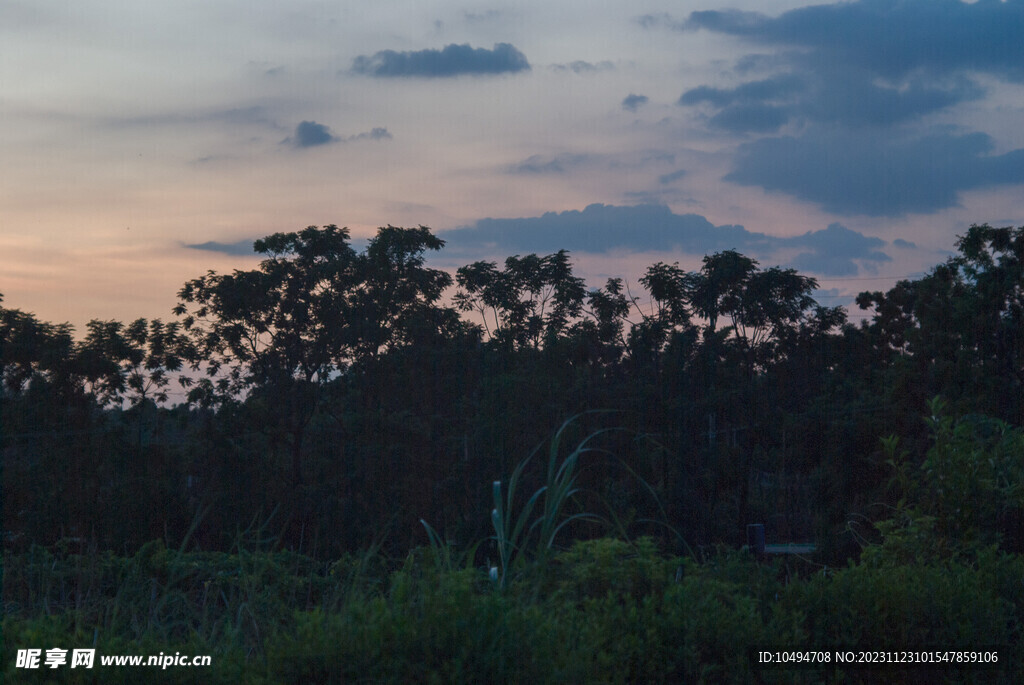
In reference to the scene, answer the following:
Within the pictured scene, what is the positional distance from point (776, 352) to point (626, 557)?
1323 inches

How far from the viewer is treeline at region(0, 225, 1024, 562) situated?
87.0 feet

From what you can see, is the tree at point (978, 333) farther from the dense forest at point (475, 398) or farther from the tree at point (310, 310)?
the tree at point (310, 310)

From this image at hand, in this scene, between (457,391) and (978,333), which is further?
(457,391)

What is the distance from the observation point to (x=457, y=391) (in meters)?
32.3

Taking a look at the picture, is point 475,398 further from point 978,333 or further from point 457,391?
point 978,333

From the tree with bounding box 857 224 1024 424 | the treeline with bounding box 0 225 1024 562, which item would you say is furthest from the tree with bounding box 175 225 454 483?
the tree with bounding box 857 224 1024 424

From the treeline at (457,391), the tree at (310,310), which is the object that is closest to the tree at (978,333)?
the treeline at (457,391)

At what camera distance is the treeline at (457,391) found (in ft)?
87.0

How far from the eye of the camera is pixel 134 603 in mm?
3842

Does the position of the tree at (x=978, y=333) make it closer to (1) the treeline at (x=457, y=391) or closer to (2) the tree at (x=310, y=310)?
(1) the treeline at (x=457, y=391)

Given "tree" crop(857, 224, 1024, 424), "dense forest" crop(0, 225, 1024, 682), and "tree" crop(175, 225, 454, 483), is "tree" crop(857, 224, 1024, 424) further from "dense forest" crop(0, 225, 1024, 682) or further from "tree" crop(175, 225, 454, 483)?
"tree" crop(175, 225, 454, 483)

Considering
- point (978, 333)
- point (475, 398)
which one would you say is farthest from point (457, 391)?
point (978, 333)

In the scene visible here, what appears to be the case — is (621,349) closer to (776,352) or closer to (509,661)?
(776,352)

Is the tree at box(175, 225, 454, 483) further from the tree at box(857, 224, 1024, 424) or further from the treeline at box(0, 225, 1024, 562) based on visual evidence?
the tree at box(857, 224, 1024, 424)
